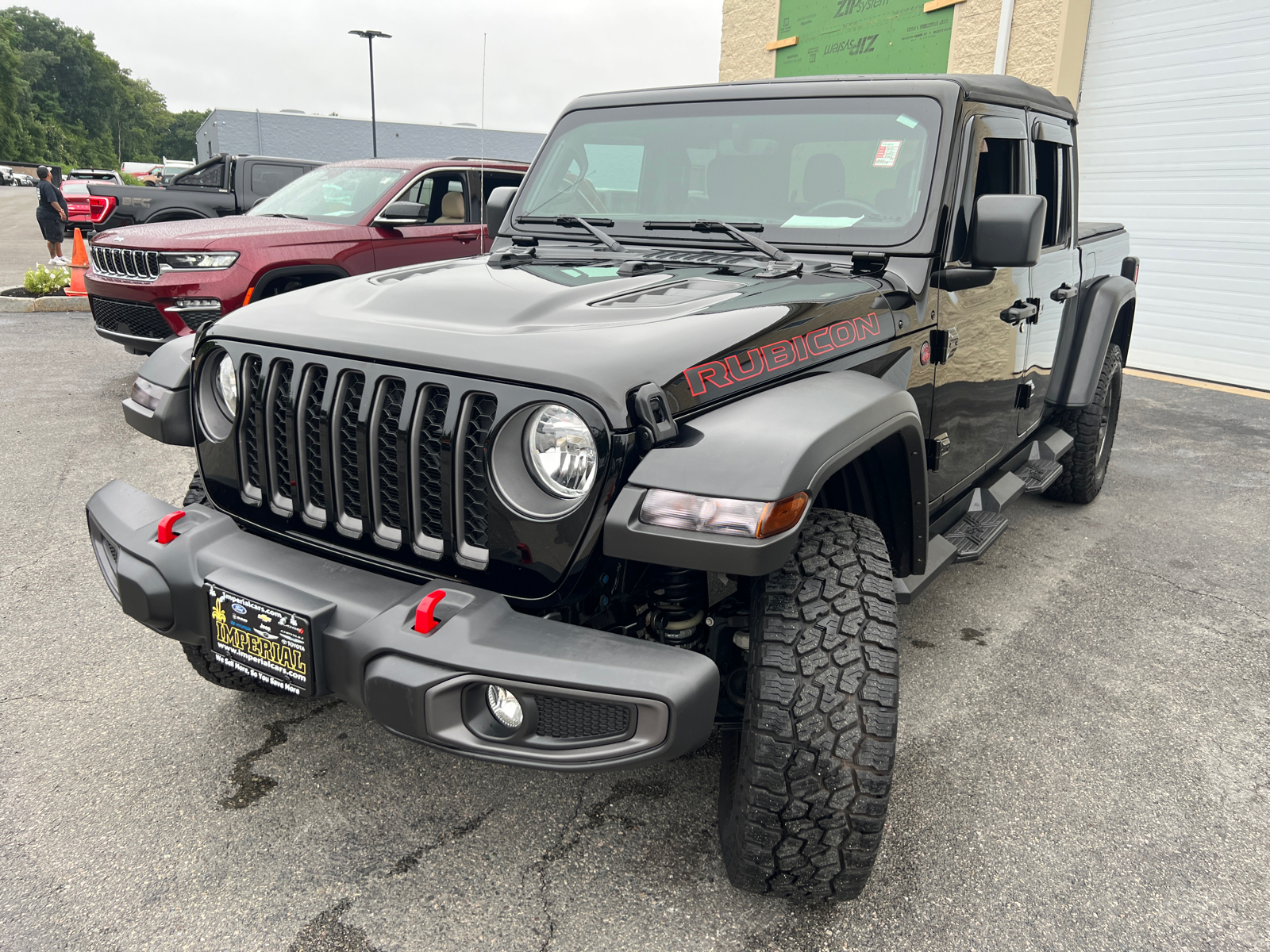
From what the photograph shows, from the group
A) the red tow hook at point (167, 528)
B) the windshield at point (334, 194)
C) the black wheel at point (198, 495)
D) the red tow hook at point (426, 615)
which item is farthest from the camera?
the windshield at point (334, 194)

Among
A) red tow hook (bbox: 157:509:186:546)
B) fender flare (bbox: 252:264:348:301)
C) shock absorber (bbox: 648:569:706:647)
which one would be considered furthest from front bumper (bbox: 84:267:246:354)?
shock absorber (bbox: 648:569:706:647)

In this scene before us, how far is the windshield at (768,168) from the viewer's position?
107 inches

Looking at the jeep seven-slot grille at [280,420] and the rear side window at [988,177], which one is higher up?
the rear side window at [988,177]

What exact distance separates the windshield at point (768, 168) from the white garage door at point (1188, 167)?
6.91 metres

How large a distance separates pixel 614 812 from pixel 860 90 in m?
2.27

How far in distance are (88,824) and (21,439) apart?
4148mm

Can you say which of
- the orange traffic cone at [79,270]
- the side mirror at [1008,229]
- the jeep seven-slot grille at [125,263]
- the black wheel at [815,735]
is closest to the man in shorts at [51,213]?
the orange traffic cone at [79,270]

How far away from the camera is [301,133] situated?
4681cm

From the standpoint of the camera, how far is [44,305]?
1063 centimetres

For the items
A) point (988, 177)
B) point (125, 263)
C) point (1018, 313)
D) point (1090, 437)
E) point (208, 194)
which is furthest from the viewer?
point (208, 194)

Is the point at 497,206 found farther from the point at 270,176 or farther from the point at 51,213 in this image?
the point at 51,213

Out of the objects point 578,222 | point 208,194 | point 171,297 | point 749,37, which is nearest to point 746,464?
point 578,222

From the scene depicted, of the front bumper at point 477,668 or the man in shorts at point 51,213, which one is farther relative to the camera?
the man in shorts at point 51,213

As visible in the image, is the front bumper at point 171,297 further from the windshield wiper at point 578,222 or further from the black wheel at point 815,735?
the black wheel at point 815,735
